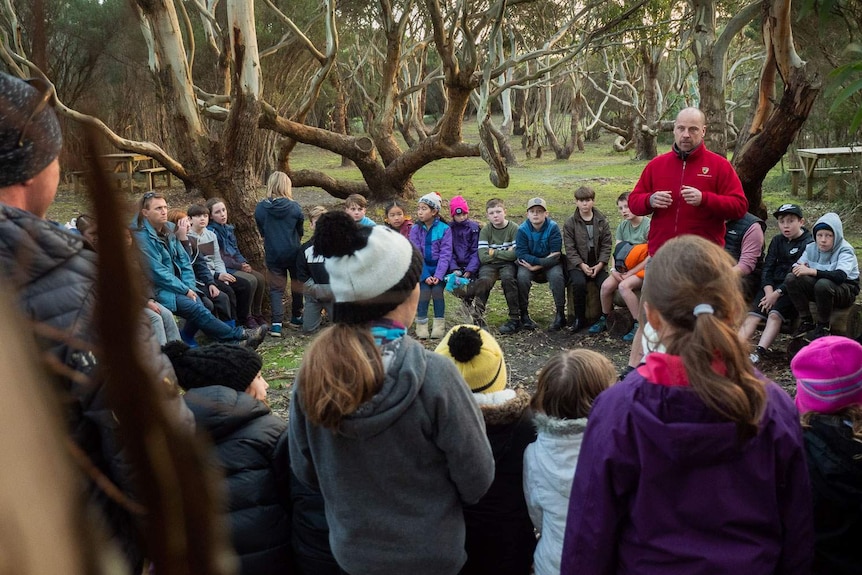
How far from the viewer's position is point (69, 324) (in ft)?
1.67

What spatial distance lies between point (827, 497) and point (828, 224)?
3.92 metres

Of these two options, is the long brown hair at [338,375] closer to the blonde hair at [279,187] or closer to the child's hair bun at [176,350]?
the child's hair bun at [176,350]

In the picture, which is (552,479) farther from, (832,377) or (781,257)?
(781,257)

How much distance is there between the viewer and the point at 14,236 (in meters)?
0.63

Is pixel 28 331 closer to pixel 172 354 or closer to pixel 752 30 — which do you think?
pixel 172 354

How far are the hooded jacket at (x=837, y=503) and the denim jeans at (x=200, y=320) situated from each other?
4839 mm

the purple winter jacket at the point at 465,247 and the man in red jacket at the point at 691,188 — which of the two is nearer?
the man in red jacket at the point at 691,188

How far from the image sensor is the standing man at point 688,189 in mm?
4871

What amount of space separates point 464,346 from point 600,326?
4.25 metres

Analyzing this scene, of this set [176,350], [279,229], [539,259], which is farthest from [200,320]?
[176,350]

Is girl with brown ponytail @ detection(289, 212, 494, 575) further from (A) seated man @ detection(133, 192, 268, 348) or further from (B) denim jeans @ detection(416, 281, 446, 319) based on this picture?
(B) denim jeans @ detection(416, 281, 446, 319)

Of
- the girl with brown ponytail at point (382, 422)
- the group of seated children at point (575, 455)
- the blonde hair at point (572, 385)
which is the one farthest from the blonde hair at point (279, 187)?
the girl with brown ponytail at point (382, 422)

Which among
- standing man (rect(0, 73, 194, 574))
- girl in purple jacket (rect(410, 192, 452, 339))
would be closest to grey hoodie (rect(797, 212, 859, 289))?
girl in purple jacket (rect(410, 192, 452, 339))

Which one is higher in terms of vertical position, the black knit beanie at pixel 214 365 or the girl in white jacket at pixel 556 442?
the black knit beanie at pixel 214 365
